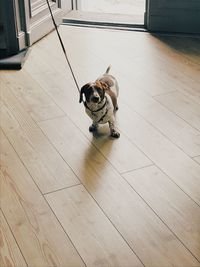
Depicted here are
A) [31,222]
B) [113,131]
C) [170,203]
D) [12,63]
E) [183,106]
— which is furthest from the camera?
[12,63]

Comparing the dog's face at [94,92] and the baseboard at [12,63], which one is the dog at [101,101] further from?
the baseboard at [12,63]

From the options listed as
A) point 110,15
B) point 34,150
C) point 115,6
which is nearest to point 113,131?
point 34,150

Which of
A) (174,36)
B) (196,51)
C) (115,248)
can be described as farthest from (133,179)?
(174,36)

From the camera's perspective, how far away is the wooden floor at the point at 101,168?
169 centimetres

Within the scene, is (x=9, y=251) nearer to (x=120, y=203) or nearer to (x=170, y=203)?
(x=120, y=203)

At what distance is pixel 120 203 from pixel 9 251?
0.49m

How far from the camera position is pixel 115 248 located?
5.51ft

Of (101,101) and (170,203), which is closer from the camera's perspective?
(170,203)

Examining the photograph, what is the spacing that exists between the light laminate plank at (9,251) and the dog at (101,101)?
0.75 metres

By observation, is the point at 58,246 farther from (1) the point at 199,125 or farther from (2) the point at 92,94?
(1) the point at 199,125

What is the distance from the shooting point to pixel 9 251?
1669 millimetres

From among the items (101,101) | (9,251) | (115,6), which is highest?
(101,101)

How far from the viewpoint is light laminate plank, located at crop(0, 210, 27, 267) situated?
1.62 metres

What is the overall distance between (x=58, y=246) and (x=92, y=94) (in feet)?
2.58
